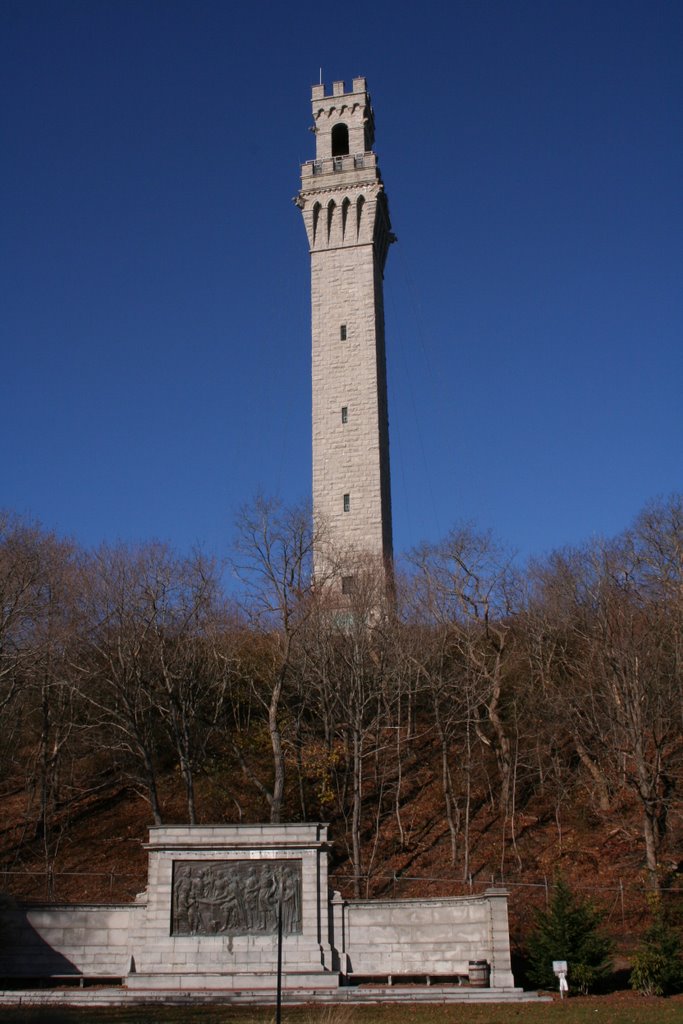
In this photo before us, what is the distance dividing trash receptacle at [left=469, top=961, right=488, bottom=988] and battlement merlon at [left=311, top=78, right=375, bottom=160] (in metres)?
45.6

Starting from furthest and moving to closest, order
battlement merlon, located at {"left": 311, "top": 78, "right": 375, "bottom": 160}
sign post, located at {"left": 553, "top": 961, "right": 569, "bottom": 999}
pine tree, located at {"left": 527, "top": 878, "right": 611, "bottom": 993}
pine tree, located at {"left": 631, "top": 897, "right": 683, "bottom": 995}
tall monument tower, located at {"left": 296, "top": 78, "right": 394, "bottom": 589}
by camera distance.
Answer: battlement merlon, located at {"left": 311, "top": 78, "right": 375, "bottom": 160} < tall monument tower, located at {"left": 296, "top": 78, "right": 394, "bottom": 589} < pine tree, located at {"left": 527, "top": 878, "right": 611, "bottom": 993} < pine tree, located at {"left": 631, "top": 897, "right": 683, "bottom": 995} < sign post, located at {"left": 553, "top": 961, "right": 569, "bottom": 999}

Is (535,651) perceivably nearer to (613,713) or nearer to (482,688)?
(482,688)

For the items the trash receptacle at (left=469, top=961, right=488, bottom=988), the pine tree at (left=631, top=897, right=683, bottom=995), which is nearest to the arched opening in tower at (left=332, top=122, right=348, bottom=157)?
the trash receptacle at (left=469, top=961, right=488, bottom=988)

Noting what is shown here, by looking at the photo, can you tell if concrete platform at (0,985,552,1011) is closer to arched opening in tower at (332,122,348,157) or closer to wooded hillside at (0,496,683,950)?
wooded hillside at (0,496,683,950)

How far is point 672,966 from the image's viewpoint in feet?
74.0

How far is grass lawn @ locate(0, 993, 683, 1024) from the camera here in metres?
18.4

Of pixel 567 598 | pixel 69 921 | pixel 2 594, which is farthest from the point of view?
pixel 567 598

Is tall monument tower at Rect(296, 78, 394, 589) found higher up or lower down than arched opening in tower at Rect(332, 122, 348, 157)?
lower down

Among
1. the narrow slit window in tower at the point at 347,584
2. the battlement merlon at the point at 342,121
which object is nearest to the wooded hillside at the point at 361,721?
the narrow slit window in tower at the point at 347,584

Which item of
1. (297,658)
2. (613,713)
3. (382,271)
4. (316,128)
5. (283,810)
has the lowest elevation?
(283,810)

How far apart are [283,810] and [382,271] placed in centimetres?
3294

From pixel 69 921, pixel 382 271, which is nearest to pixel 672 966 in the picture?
pixel 69 921

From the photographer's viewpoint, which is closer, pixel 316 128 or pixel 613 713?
pixel 613 713

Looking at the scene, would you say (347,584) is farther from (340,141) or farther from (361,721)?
(340,141)
